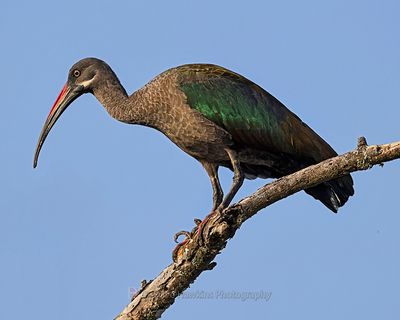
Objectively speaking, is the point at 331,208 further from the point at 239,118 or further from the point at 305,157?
the point at 239,118

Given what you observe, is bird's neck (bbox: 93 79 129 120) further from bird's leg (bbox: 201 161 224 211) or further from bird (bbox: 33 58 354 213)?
bird's leg (bbox: 201 161 224 211)

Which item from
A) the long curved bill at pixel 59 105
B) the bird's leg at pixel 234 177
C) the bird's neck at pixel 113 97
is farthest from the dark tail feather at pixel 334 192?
the long curved bill at pixel 59 105

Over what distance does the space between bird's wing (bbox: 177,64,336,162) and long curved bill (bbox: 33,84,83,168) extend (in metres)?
1.49

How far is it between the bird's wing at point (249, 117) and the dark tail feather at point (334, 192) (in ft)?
1.00

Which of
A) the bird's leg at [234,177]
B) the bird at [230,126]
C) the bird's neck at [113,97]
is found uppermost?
the bird's neck at [113,97]

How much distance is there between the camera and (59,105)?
10758 millimetres

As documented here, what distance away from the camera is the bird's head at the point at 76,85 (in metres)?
10.7

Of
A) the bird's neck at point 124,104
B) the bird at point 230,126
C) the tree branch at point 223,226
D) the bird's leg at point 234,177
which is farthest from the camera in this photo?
the bird's neck at point 124,104

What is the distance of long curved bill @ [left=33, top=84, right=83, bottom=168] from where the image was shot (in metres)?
10.7

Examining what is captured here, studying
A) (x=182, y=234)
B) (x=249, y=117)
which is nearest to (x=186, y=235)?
(x=182, y=234)

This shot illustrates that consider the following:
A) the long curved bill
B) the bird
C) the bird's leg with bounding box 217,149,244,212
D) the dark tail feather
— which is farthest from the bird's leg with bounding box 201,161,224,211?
the long curved bill

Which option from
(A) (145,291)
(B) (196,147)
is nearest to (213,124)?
(B) (196,147)

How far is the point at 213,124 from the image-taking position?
9.63 m

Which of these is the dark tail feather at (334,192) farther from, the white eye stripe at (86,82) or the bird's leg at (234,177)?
the white eye stripe at (86,82)
